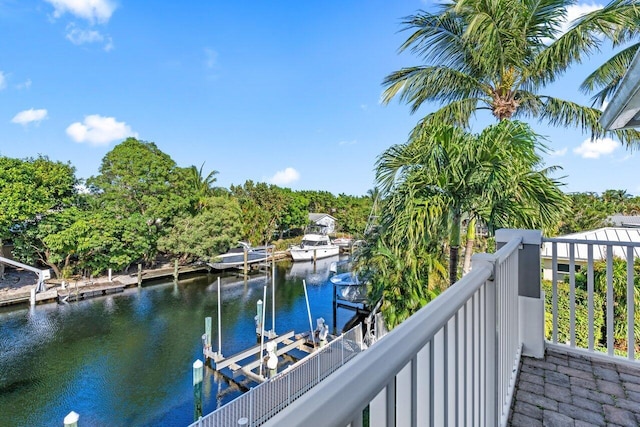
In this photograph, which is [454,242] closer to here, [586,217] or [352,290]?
[352,290]

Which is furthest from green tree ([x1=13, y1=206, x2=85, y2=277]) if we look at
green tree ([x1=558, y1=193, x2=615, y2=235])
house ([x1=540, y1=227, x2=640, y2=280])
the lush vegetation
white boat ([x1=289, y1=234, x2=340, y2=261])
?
green tree ([x1=558, y1=193, x2=615, y2=235])

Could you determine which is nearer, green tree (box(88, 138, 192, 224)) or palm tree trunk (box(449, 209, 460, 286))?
palm tree trunk (box(449, 209, 460, 286))

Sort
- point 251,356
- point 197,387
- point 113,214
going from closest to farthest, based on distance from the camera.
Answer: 1. point 197,387
2. point 251,356
3. point 113,214

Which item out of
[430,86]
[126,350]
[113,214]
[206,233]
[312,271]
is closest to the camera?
[430,86]

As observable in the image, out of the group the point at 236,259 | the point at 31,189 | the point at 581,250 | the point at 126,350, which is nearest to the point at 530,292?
the point at 581,250

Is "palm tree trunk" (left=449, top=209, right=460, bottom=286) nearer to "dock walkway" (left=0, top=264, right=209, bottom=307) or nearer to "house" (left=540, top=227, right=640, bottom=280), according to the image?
"house" (left=540, top=227, right=640, bottom=280)

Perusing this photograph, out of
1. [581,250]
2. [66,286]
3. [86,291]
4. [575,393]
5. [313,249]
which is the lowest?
[86,291]

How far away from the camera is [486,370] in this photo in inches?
47.7

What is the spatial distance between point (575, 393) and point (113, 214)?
61.8 feet

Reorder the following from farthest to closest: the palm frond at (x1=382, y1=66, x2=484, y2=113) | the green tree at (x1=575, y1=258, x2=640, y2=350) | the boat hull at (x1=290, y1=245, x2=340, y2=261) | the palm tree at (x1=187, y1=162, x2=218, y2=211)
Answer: the palm tree at (x1=187, y1=162, x2=218, y2=211), the boat hull at (x1=290, y1=245, x2=340, y2=261), the green tree at (x1=575, y1=258, x2=640, y2=350), the palm frond at (x1=382, y1=66, x2=484, y2=113)

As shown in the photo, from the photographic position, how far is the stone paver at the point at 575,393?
5.57 ft

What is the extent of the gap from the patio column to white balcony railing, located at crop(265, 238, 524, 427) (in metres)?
0.79

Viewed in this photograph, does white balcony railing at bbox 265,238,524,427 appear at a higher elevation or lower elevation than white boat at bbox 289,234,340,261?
higher

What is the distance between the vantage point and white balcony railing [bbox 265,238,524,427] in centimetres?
Result: 39
